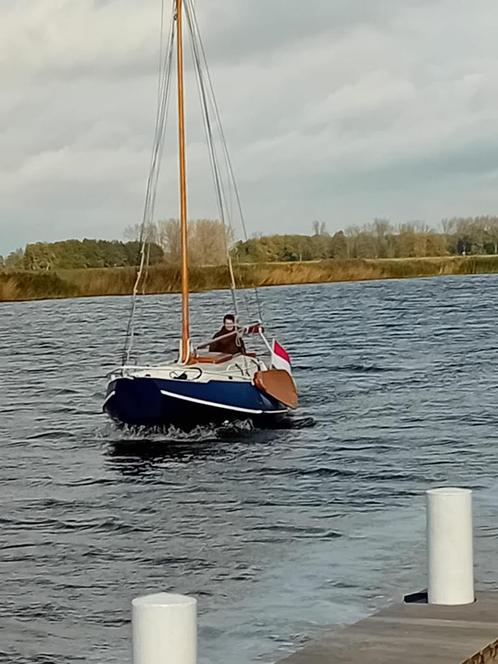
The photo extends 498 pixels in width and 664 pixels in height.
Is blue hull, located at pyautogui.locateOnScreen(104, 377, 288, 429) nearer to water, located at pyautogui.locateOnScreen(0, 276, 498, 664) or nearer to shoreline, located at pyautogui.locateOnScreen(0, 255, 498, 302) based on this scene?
water, located at pyautogui.locateOnScreen(0, 276, 498, 664)

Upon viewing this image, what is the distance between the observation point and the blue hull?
87.5 feet

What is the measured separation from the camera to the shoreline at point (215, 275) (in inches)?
3861

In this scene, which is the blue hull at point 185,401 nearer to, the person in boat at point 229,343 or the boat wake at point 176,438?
the boat wake at point 176,438

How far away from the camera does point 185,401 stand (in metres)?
26.8

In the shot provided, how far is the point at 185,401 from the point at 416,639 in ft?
68.9

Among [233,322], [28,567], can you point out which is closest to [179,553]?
[28,567]

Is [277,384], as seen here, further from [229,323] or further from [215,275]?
[215,275]

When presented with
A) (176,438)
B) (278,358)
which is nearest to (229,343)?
(278,358)

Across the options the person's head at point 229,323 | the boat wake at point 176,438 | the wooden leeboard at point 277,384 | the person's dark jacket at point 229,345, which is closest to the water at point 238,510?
the boat wake at point 176,438

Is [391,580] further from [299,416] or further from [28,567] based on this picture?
[299,416]

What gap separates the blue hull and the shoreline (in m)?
54.8

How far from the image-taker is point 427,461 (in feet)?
77.9

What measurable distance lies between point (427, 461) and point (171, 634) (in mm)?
19829

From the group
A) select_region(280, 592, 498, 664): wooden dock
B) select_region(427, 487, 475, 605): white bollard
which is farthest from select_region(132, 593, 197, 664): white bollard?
select_region(427, 487, 475, 605): white bollard
